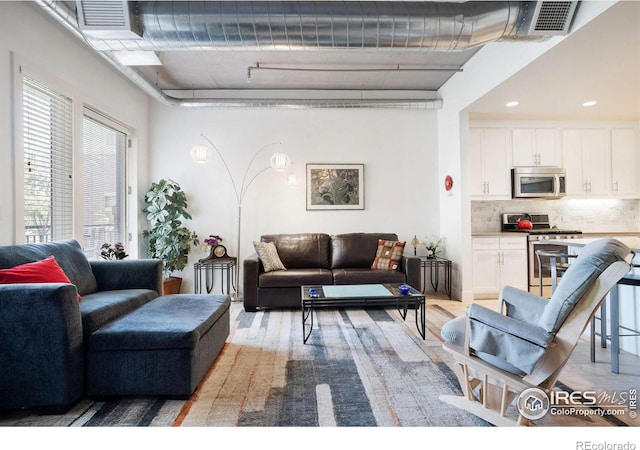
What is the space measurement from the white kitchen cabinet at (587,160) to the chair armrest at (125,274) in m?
5.61

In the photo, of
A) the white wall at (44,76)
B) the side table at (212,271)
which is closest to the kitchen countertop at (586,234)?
the side table at (212,271)

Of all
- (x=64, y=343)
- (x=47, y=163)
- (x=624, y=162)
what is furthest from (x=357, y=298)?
(x=624, y=162)

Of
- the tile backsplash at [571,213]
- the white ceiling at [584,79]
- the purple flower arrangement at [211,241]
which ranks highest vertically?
the white ceiling at [584,79]

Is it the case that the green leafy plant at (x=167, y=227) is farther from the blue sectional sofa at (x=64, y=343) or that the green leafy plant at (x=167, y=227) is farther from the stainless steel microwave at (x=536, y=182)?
the stainless steel microwave at (x=536, y=182)

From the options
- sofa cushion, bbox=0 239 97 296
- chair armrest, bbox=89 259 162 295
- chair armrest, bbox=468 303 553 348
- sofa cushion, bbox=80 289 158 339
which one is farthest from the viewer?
chair armrest, bbox=89 259 162 295

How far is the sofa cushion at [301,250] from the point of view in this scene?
477cm

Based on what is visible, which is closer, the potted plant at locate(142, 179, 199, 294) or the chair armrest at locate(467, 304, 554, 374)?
the chair armrest at locate(467, 304, 554, 374)

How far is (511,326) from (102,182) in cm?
447

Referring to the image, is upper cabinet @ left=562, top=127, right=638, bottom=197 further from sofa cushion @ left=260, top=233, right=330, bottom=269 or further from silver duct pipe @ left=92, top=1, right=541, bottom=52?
sofa cushion @ left=260, top=233, right=330, bottom=269

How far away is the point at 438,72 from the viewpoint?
4.55m

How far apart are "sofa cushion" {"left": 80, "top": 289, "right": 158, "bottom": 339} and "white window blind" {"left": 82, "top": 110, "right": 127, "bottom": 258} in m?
1.38

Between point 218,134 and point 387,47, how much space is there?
3114 mm

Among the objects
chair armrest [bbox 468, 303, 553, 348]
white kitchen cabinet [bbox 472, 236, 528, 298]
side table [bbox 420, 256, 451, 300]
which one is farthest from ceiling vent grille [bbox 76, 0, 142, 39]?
white kitchen cabinet [bbox 472, 236, 528, 298]

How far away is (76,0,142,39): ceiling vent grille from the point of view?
8.04 ft
